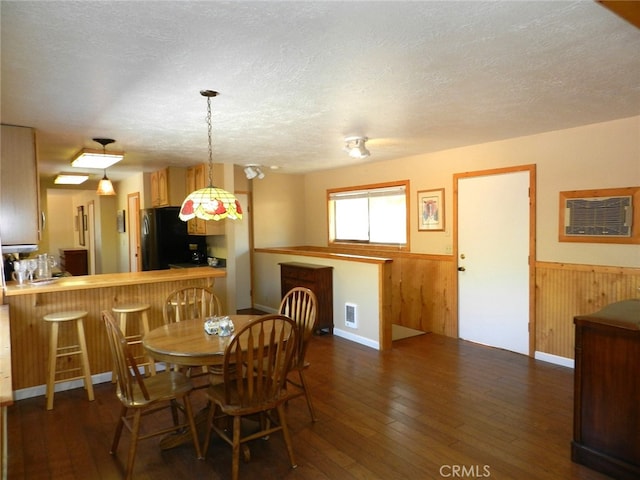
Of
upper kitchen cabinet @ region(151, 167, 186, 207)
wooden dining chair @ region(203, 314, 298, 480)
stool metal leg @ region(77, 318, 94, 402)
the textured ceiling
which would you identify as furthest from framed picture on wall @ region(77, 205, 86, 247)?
wooden dining chair @ region(203, 314, 298, 480)

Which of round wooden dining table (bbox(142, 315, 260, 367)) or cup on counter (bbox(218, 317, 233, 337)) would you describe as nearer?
round wooden dining table (bbox(142, 315, 260, 367))

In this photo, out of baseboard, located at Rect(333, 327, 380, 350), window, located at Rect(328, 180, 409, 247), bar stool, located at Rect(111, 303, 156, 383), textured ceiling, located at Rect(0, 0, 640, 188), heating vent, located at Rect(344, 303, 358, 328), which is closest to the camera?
textured ceiling, located at Rect(0, 0, 640, 188)

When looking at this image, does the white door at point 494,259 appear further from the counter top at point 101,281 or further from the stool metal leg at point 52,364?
the stool metal leg at point 52,364

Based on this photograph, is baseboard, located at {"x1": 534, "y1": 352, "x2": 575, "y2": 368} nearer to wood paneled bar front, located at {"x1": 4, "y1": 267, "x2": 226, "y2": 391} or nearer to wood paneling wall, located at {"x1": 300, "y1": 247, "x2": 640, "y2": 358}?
wood paneling wall, located at {"x1": 300, "y1": 247, "x2": 640, "y2": 358}

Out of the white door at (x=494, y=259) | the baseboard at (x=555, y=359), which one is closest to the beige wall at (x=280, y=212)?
the white door at (x=494, y=259)

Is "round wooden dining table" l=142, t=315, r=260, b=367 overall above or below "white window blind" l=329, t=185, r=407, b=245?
below

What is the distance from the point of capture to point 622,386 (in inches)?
86.3

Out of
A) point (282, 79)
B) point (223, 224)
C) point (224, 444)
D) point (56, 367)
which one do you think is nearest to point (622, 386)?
point (224, 444)

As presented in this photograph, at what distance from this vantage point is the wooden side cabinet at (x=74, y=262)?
9.04 m

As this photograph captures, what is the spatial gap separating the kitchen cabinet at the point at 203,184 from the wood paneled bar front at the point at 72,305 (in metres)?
1.52

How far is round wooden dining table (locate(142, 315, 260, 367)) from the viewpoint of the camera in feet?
7.54

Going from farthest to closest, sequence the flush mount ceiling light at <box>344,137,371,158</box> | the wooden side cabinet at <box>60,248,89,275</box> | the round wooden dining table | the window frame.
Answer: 1. the wooden side cabinet at <box>60,248,89,275</box>
2. the window frame
3. the flush mount ceiling light at <box>344,137,371,158</box>
4. the round wooden dining table

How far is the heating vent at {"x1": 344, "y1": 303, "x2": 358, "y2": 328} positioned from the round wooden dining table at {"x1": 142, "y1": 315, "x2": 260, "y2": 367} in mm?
2128

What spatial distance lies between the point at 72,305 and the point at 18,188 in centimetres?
105
